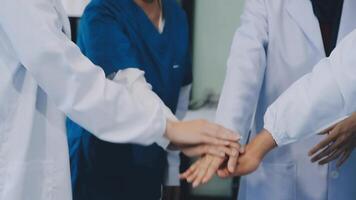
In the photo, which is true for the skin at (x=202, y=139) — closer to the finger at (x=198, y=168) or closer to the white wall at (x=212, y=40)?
the finger at (x=198, y=168)

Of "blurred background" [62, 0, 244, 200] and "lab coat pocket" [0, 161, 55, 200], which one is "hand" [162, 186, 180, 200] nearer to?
"lab coat pocket" [0, 161, 55, 200]

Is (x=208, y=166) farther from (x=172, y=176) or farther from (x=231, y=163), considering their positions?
(x=172, y=176)

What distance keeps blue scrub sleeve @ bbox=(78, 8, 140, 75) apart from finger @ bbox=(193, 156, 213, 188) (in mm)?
313

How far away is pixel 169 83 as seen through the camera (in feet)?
4.17

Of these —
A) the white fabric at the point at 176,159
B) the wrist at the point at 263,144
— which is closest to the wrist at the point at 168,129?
the wrist at the point at 263,144

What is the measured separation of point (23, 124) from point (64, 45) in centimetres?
18

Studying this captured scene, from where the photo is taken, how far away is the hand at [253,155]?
108 cm

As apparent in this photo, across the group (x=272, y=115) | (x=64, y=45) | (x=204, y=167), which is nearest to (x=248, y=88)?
(x=272, y=115)

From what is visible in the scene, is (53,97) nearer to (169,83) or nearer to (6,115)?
(6,115)

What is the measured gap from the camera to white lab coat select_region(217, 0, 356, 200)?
1.18 m

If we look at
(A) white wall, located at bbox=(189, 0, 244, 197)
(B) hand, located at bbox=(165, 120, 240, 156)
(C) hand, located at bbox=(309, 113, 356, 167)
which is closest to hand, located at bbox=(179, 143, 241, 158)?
(B) hand, located at bbox=(165, 120, 240, 156)

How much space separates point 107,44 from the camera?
1.16 m

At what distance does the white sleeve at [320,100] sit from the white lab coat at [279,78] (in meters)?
0.16

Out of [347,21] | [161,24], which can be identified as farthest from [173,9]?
[347,21]
